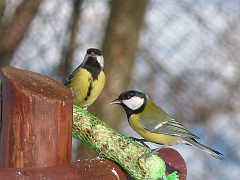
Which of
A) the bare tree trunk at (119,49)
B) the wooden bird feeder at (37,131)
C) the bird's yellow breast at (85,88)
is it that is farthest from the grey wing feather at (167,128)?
the bare tree trunk at (119,49)

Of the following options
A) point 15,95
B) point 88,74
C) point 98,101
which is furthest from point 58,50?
point 15,95

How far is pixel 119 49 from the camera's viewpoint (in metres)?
4.25

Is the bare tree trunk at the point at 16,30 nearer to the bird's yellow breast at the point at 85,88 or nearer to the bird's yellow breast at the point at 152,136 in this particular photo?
the bird's yellow breast at the point at 85,88

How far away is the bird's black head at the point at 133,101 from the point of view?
2.58m

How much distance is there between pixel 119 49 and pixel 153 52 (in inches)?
8.4

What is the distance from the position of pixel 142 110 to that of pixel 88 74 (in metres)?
0.47

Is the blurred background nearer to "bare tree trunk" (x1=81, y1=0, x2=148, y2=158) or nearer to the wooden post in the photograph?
"bare tree trunk" (x1=81, y1=0, x2=148, y2=158)

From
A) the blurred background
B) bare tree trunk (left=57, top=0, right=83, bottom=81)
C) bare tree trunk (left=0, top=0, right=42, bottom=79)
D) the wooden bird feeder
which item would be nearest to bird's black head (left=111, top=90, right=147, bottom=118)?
the wooden bird feeder

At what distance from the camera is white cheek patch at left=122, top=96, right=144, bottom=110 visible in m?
2.61

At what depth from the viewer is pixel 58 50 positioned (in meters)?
4.32

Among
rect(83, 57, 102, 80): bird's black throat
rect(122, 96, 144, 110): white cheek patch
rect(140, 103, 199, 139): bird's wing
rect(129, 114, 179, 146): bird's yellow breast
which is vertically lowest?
rect(129, 114, 179, 146): bird's yellow breast

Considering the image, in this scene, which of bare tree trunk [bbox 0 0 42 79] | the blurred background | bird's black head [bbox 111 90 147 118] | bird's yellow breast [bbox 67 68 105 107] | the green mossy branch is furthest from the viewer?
bare tree trunk [bbox 0 0 42 79]

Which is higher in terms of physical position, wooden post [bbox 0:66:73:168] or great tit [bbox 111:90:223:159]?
wooden post [bbox 0:66:73:168]

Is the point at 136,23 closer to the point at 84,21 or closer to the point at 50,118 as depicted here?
the point at 84,21
